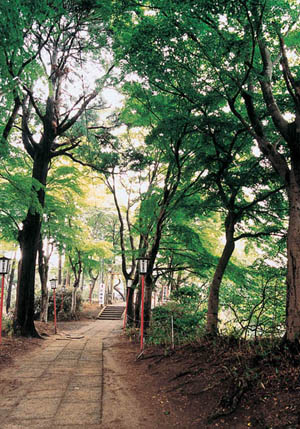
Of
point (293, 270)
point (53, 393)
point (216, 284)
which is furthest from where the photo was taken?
point (216, 284)

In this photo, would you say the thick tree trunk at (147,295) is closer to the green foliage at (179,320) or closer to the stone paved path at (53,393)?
the green foliage at (179,320)

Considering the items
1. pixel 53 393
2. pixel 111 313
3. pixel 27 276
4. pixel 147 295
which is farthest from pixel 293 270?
pixel 111 313

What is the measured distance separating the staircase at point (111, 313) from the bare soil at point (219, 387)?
57.0ft

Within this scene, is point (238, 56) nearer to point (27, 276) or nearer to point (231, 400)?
point (231, 400)

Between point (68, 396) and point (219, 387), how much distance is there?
2.28m

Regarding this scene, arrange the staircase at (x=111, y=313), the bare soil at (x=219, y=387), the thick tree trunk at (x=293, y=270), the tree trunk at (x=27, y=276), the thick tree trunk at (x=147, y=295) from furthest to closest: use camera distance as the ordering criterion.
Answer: the staircase at (x=111, y=313) → the tree trunk at (x=27, y=276) → the thick tree trunk at (x=147, y=295) → the thick tree trunk at (x=293, y=270) → the bare soil at (x=219, y=387)

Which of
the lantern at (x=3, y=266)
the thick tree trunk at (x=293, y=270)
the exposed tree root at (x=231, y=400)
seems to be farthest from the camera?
the lantern at (x=3, y=266)

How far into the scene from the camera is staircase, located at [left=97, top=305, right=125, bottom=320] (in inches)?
903

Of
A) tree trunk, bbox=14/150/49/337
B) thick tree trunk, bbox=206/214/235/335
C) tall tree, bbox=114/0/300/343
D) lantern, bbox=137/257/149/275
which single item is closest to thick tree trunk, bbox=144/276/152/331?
lantern, bbox=137/257/149/275

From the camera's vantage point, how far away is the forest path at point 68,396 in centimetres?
361

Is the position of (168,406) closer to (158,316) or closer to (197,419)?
(197,419)

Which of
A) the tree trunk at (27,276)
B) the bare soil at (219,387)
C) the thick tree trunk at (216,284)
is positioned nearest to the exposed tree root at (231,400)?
the bare soil at (219,387)

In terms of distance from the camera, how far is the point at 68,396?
174 inches

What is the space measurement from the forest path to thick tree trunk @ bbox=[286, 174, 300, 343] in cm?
230
